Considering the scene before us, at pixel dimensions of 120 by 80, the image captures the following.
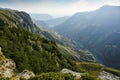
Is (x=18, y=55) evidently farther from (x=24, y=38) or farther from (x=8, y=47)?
(x=24, y=38)

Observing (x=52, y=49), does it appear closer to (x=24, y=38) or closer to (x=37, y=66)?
(x=24, y=38)

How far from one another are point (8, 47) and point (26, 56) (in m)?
12.7

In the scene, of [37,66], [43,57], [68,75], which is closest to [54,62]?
[43,57]

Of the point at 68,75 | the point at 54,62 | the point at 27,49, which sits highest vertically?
the point at 68,75

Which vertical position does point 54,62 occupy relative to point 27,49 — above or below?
below

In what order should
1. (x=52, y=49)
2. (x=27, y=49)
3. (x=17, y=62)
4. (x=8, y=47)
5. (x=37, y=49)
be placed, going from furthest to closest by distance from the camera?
(x=52, y=49) < (x=37, y=49) < (x=27, y=49) < (x=8, y=47) < (x=17, y=62)

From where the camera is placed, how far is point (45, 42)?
192500mm

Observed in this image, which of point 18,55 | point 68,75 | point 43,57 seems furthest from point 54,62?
point 68,75

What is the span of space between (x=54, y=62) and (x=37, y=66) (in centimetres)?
2016

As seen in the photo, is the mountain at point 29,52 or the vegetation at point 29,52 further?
the vegetation at point 29,52

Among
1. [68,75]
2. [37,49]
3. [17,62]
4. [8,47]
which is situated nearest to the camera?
[68,75]

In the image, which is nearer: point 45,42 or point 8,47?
point 8,47

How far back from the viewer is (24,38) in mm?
170375

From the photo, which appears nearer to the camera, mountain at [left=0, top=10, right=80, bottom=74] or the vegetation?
mountain at [left=0, top=10, right=80, bottom=74]
